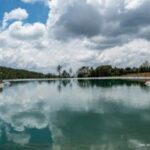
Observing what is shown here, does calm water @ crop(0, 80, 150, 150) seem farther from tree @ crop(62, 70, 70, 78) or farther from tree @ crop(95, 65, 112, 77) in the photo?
tree @ crop(62, 70, 70, 78)

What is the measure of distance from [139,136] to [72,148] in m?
4.89

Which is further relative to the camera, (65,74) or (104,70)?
(65,74)

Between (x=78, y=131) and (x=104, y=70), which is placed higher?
(x=104, y=70)

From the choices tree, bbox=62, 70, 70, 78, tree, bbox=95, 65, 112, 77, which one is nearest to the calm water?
tree, bbox=95, 65, 112, 77

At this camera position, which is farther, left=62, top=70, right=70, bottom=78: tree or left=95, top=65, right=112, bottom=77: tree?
left=62, top=70, right=70, bottom=78: tree

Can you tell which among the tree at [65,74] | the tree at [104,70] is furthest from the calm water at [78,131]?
the tree at [65,74]

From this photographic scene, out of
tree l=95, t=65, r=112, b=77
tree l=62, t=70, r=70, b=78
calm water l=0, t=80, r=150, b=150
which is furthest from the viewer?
tree l=62, t=70, r=70, b=78

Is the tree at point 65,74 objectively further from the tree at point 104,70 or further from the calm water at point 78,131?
the calm water at point 78,131

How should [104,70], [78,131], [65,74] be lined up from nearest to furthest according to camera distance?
[78,131] < [104,70] < [65,74]

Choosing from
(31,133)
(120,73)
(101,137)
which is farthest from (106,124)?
(120,73)

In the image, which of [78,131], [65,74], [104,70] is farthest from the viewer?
[65,74]

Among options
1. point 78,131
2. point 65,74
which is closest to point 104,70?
point 65,74

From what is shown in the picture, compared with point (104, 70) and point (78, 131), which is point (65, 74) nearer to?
point (104, 70)

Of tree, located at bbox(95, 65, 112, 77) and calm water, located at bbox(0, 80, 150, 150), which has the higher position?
tree, located at bbox(95, 65, 112, 77)
